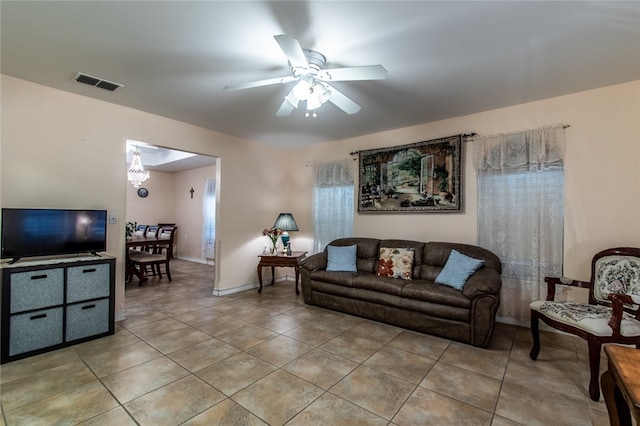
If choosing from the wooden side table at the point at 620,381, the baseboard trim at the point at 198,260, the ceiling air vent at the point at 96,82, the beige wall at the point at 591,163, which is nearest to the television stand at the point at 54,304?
the ceiling air vent at the point at 96,82

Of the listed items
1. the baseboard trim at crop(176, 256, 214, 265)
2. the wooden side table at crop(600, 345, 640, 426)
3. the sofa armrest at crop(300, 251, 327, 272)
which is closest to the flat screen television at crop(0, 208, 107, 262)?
the sofa armrest at crop(300, 251, 327, 272)

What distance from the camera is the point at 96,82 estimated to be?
9.41 feet

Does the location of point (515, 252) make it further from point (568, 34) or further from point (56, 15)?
point (56, 15)

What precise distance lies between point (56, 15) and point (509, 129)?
4.37 meters

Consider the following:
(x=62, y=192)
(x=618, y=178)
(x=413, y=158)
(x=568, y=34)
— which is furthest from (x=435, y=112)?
(x=62, y=192)

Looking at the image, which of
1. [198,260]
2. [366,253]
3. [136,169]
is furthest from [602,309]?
[198,260]

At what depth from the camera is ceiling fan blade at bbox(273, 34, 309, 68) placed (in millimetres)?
1708

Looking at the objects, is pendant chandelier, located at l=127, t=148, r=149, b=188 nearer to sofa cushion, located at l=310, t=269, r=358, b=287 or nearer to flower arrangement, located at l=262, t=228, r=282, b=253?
flower arrangement, located at l=262, t=228, r=282, b=253

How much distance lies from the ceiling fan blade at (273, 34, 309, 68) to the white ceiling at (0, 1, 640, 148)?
0.79 ft

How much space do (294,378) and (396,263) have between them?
2069mm

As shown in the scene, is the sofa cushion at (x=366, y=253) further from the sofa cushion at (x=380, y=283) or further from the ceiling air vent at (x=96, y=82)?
the ceiling air vent at (x=96, y=82)

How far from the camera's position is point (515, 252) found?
3332mm

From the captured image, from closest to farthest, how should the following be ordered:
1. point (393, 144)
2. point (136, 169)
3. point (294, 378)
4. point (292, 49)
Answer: point (292, 49), point (294, 378), point (393, 144), point (136, 169)

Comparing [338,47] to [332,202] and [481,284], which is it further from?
[332,202]
